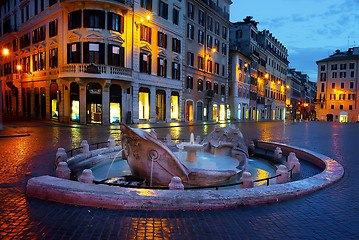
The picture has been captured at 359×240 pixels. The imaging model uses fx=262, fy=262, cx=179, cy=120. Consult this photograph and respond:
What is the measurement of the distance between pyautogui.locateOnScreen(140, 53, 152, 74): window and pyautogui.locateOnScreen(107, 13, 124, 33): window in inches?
143

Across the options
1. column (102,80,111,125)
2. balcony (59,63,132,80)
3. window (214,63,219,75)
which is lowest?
column (102,80,111,125)

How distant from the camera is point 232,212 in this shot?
15.1 ft

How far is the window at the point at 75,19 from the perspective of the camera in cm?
2514

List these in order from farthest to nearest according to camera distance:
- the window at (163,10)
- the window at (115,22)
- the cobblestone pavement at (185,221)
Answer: the window at (163,10) → the window at (115,22) → the cobblestone pavement at (185,221)

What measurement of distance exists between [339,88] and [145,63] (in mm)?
62831

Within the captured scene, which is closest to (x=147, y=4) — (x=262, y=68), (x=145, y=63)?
(x=145, y=63)

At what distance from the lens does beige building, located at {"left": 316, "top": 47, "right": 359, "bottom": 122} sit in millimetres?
68750

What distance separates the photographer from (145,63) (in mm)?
29547

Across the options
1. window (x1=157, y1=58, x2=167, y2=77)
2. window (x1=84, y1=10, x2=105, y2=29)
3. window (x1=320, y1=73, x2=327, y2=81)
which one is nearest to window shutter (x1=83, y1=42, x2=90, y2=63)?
window (x1=84, y1=10, x2=105, y2=29)

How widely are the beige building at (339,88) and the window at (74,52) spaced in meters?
68.6

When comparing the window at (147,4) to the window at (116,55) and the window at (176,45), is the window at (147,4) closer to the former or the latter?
the window at (176,45)

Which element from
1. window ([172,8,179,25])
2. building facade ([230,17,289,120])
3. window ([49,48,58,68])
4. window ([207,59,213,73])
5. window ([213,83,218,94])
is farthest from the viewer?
building facade ([230,17,289,120])

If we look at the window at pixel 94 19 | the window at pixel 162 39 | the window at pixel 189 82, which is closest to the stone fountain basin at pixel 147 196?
the window at pixel 94 19

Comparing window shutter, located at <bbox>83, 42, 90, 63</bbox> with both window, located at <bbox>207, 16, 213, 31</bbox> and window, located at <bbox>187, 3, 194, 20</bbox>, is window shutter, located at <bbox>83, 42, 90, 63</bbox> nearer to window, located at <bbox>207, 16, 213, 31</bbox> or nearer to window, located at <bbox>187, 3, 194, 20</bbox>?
window, located at <bbox>187, 3, 194, 20</bbox>
